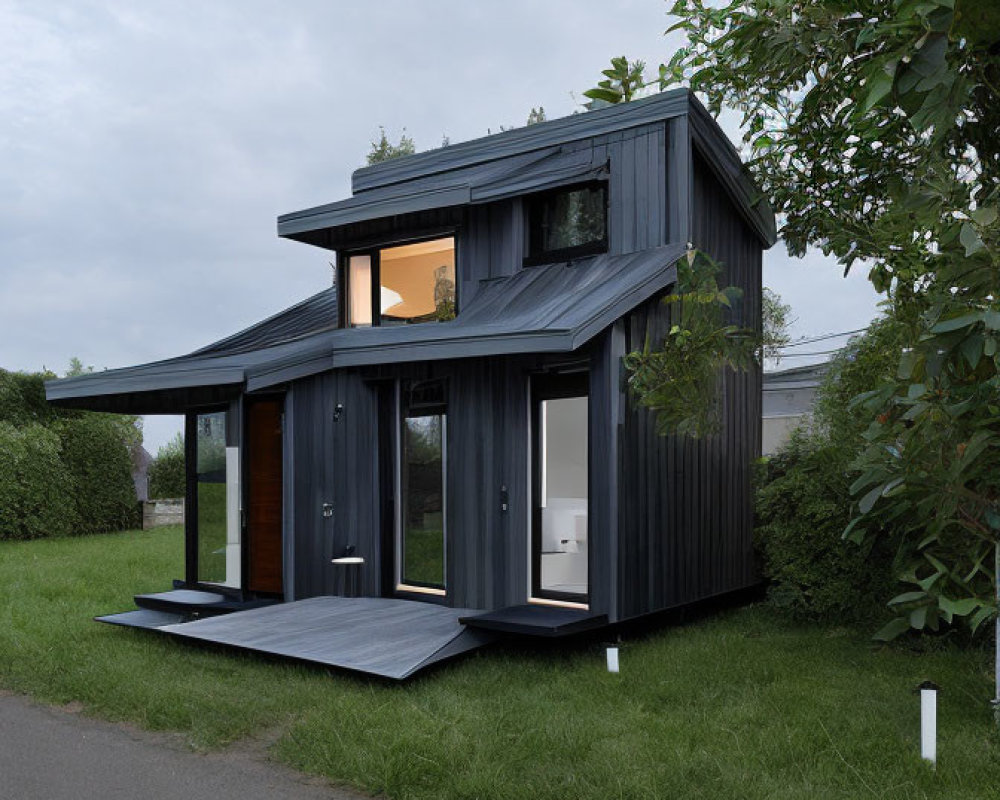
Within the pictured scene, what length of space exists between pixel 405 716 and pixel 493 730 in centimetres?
56

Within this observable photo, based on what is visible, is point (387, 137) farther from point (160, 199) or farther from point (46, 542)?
point (46, 542)

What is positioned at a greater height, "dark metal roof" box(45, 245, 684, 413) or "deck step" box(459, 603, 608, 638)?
"dark metal roof" box(45, 245, 684, 413)

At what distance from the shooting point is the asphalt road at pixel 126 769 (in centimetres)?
442

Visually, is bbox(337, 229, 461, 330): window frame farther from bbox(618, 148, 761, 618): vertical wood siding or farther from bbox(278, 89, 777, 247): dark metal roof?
bbox(618, 148, 761, 618): vertical wood siding

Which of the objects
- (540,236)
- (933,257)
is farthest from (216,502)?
(933,257)

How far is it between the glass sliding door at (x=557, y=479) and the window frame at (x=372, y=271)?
223 cm

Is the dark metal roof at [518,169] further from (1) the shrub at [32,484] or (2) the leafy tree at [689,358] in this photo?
(1) the shrub at [32,484]

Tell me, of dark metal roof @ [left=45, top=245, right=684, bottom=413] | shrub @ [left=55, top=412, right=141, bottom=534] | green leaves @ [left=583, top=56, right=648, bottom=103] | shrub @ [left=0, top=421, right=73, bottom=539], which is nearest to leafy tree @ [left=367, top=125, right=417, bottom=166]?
shrub @ [left=55, top=412, right=141, bottom=534]

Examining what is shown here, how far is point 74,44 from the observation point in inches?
533

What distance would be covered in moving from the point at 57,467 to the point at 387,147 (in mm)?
12123

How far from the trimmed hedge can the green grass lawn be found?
30.3 feet

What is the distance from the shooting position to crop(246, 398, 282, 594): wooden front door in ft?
29.6

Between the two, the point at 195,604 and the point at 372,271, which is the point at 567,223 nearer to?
the point at 372,271

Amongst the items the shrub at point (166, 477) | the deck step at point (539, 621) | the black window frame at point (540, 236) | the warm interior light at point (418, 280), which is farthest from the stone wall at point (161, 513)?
the deck step at point (539, 621)
